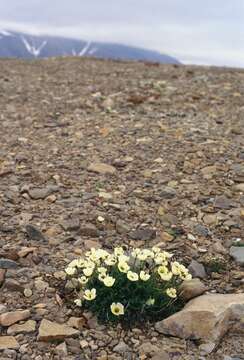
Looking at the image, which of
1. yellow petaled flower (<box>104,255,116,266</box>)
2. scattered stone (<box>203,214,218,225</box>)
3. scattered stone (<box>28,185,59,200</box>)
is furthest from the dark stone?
scattered stone (<box>28,185,59,200</box>)

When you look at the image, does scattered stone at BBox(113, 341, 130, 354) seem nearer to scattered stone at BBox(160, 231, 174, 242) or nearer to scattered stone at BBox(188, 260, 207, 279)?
scattered stone at BBox(188, 260, 207, 279)

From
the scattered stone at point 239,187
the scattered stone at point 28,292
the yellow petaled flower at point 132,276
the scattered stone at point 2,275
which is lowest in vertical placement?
the scattered stone at point 28,292

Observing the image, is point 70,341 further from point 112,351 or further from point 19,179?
point 19,179

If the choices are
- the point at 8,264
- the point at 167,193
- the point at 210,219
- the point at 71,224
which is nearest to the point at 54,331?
the point at 8,264

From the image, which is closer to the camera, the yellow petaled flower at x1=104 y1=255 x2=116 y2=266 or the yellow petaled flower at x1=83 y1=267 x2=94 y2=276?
the yellow petaled flower at x1=83 y1=267 x2=94 y2=276

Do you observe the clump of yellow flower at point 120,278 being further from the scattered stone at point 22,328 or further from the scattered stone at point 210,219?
the scattered stone at point 210,219

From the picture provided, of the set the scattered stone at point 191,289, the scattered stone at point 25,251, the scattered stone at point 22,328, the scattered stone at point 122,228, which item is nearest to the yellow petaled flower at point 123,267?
the scattered stone at point 191,289
